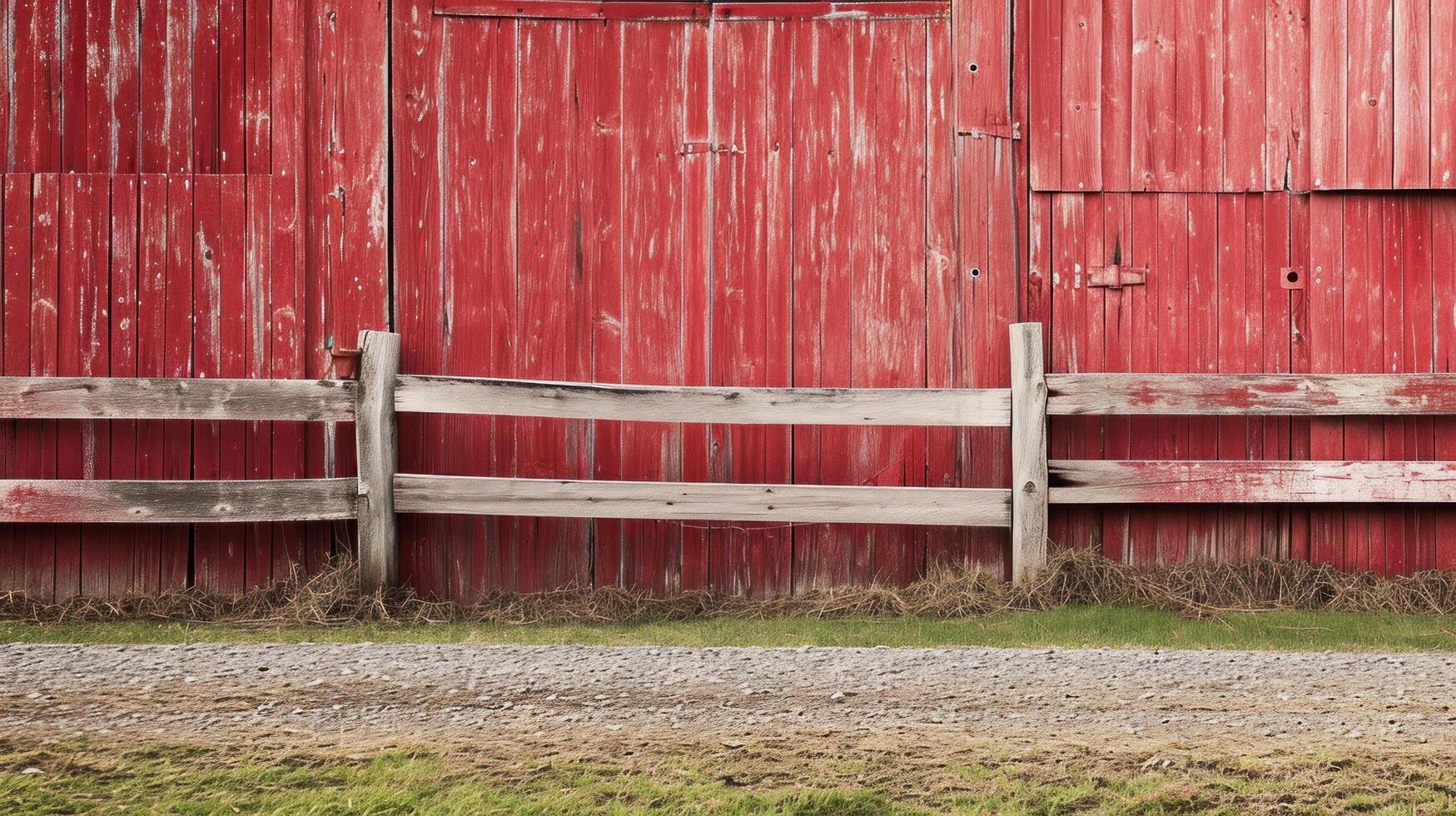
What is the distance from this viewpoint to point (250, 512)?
16.8 ft

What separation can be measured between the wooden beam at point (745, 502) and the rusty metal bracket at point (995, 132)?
194 centimetres

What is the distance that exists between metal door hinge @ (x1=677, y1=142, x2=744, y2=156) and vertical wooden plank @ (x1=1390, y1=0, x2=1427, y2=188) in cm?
354

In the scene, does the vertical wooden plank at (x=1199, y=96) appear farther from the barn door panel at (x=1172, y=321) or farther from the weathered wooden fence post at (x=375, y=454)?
the weathered wooden fence post at (x=375, y=454)

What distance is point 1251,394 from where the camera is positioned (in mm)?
5258

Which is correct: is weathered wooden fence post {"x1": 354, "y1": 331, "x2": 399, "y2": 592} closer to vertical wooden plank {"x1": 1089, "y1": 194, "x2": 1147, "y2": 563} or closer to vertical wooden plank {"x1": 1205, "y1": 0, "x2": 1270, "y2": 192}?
vertical wooden plank {"x1": 1089, "y1": 194, "x2": 1147, "y2": 563}

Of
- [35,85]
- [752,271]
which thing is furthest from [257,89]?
[752,271]

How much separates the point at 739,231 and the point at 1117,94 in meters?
2.18

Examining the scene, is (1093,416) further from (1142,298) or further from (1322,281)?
(1322,281)

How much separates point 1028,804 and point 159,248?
5108mm

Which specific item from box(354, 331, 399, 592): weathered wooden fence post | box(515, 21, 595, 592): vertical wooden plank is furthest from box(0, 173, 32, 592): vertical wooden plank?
box(515, 21, 595, 592): vertical wooden plank

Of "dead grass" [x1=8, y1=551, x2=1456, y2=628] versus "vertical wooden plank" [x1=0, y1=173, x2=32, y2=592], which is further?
"vertical wooden plank" [x1=0, y1=173, x2=32, y2=592]

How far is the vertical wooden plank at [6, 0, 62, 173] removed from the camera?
5.46 meters

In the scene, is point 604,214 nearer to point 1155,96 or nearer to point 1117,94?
point 1117,94

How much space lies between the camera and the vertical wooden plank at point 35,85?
17.9 ft
